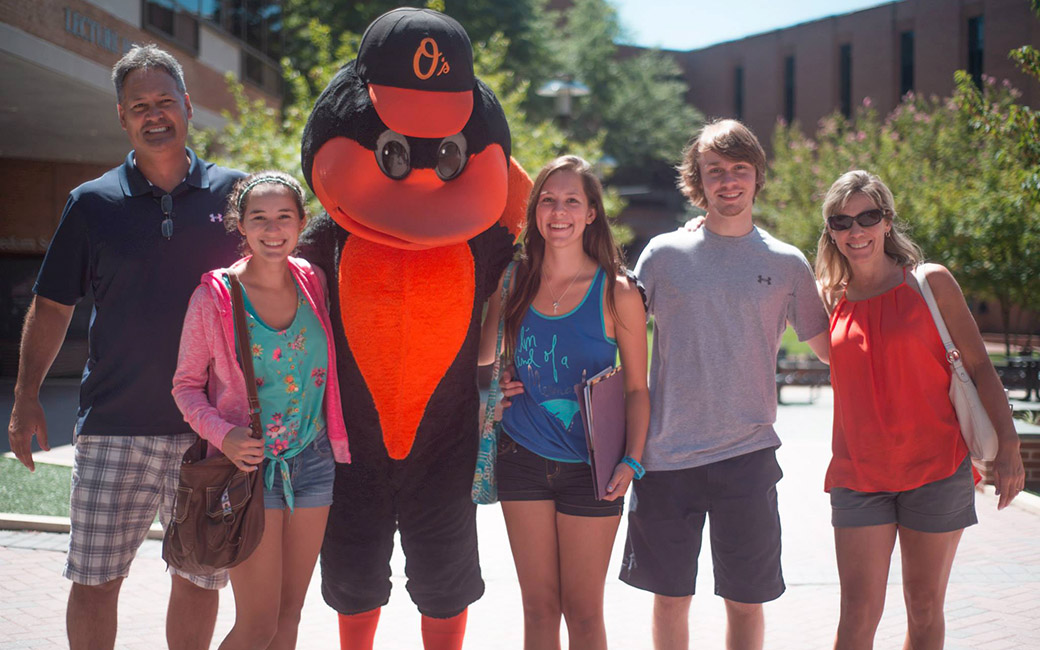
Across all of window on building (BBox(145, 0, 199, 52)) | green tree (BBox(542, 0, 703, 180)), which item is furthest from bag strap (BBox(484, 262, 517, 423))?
green tree (BBox(542, 0, 703, 180))

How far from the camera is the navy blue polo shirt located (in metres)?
3.22

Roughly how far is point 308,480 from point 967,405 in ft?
7.36

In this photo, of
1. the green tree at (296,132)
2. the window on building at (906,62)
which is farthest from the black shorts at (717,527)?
the window on building at (906,62)

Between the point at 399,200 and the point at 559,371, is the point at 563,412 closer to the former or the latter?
the point at 559,371

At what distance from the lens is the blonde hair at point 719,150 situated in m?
3.40

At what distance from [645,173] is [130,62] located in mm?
39522

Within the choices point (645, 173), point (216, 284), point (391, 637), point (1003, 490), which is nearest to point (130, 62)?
point (216, 284)

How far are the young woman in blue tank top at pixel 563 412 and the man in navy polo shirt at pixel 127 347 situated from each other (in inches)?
43.4

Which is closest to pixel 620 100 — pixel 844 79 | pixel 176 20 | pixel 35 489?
pixel 844 79

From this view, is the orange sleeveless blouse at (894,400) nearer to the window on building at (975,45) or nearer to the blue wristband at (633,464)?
the blue wristband at (633,464)

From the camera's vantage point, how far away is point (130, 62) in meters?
3.38

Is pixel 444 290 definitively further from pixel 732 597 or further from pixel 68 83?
pixel 68 83

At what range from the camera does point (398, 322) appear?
3258 millimetres

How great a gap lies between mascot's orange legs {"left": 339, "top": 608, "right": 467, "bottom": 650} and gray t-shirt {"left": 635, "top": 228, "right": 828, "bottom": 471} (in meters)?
0.94
